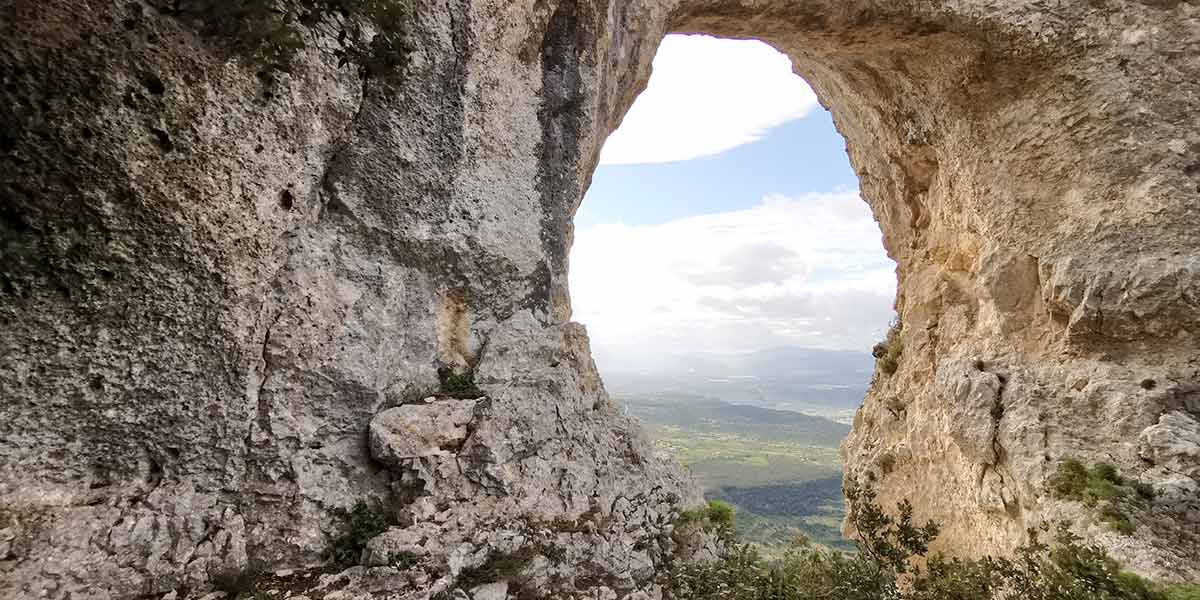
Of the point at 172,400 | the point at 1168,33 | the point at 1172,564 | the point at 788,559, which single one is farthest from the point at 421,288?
the point at 1168,33

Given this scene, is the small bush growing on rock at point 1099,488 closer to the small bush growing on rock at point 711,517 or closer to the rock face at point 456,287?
the rock face at point 456,287

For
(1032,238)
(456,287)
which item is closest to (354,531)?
(456,287)

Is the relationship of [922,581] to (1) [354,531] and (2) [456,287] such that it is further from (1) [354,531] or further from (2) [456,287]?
(2) [456,287]

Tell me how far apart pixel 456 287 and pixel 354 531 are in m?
5.00

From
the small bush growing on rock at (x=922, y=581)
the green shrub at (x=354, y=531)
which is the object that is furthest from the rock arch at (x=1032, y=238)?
the green shrub at (x=354, y=531)

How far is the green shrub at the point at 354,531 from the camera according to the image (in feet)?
29.2

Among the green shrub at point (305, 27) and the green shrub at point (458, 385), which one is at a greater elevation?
the green shrub at point (305, 27)

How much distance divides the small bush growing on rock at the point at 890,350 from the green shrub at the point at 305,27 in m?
21.1

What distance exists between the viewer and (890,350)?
22516 millimetres

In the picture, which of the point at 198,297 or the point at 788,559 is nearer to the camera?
the point at 198,297

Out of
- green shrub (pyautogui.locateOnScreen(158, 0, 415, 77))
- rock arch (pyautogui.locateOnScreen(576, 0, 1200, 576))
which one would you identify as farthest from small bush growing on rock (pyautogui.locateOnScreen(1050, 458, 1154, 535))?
green shrub (pyautogui.locateOnScreen(158, 0, 415, 77))

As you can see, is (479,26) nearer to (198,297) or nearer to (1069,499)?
(198,297)

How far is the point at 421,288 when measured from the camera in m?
11.1

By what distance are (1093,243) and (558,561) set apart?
15368 mm
